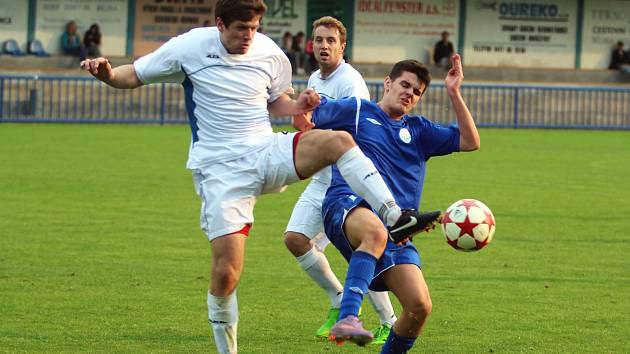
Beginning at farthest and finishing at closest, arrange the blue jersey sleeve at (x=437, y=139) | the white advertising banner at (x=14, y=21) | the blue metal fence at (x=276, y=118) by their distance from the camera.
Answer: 1. the white advertising banner at (x=14, y=21)
2. the blue metal fence at (x=276, y=118)
3. the blue jersey sleeve at (x=437, y=139)

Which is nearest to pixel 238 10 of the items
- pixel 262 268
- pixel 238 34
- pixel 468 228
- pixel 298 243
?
pixel 238 34

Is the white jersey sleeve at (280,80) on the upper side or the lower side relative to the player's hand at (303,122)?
upper

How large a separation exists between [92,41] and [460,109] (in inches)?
1268

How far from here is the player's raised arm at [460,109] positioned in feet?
25.0

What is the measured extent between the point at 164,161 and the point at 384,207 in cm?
1547

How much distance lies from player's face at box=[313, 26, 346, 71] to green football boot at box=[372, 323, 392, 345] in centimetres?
205

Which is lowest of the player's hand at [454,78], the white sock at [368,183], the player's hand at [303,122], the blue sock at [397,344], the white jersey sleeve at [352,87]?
the blue sock at [397,344]

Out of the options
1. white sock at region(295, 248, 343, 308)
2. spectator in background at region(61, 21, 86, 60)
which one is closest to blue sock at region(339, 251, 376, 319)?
white sock at region(295, 248, 343, 308)

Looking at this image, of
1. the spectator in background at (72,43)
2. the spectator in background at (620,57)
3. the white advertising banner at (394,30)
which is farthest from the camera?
the spectator in background at (620,57)

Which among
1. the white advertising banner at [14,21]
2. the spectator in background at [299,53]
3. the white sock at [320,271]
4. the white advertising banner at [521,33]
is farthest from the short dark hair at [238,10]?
the white advertising banner at [521,33]

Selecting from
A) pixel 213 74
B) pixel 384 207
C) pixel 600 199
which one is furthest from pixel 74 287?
pixel 600 199

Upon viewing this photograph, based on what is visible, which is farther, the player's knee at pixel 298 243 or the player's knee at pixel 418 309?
the player's knee at pixel 298 243

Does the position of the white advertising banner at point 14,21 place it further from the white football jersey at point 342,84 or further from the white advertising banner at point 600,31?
the white football jersey at point 342,84

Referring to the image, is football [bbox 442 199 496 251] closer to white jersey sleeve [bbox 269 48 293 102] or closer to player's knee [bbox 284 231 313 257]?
white jersey sleeve [bbox 269 48 293 102]
